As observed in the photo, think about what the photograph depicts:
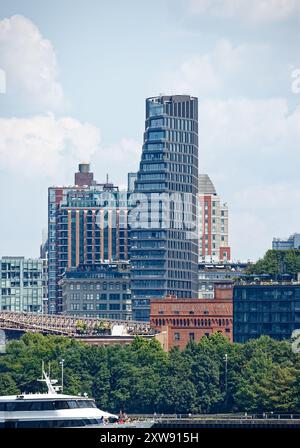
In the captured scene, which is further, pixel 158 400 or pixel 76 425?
pixel 158 400

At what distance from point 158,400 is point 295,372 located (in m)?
14.8
